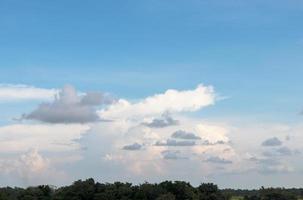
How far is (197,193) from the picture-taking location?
19938 centimetres

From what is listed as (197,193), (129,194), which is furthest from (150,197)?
(197,193)

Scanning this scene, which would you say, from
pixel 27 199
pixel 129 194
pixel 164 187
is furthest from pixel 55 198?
pixel 164 187

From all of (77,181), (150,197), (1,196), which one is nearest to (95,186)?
(77,181)

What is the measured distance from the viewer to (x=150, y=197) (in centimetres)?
18888

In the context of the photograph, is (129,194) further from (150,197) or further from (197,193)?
(197,193)

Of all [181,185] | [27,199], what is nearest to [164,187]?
[181,185]

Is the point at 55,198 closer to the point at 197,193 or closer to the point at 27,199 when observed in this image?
the point at 27,199

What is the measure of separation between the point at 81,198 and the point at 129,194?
701 inches

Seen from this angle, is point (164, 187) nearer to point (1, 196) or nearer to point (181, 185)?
point (181, 185)

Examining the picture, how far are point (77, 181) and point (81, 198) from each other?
8.03 meters

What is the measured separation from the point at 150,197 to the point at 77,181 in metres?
29.1

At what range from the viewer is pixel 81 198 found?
19125cm

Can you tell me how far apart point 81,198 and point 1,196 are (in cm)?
2938

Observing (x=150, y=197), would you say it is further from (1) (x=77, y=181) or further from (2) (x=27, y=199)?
(2) (x=27, y=199)
